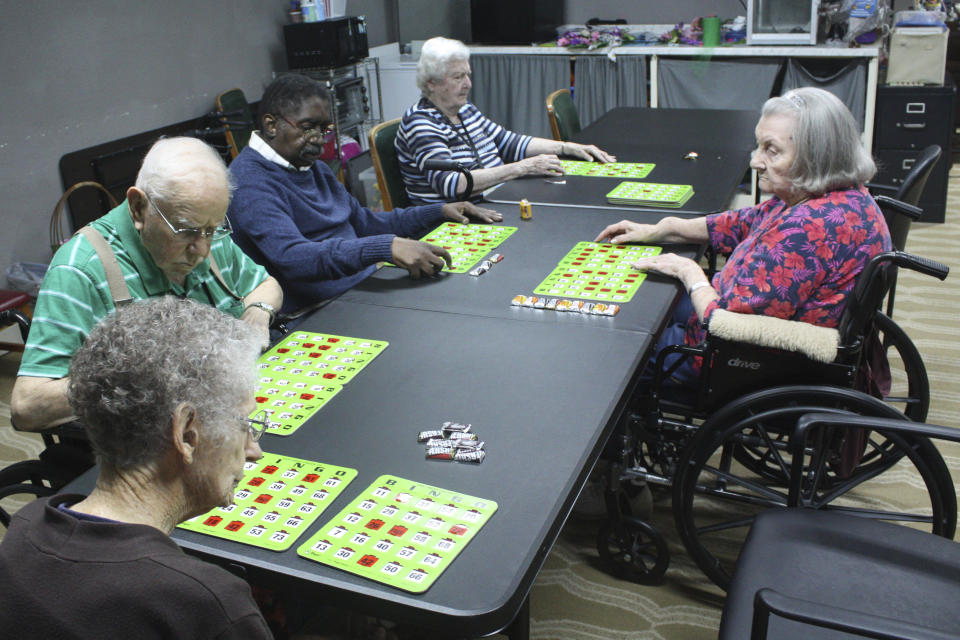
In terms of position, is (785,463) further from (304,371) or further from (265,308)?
(265,308)

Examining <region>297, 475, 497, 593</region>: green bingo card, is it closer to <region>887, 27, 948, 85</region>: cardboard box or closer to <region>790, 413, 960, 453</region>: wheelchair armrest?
<region>790, 413, 960, 453</region>: wheelchair armrest

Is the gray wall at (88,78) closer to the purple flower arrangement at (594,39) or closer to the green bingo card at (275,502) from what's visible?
the purple flower arrangement at (594,39)

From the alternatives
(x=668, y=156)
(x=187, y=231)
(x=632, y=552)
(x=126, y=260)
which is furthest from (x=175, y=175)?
(x=668, y=156)

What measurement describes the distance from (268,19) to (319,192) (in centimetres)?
355

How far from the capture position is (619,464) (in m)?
2.11

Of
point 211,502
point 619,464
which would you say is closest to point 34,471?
point 211,502

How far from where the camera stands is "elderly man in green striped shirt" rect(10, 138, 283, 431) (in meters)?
1.65

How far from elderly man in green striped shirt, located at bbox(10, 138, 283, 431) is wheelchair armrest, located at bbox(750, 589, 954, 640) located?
1.36 m

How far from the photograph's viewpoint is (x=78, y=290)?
5.62ft

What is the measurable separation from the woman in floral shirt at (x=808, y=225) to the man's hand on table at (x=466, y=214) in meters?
0.87

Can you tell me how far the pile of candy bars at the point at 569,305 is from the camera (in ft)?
6.66

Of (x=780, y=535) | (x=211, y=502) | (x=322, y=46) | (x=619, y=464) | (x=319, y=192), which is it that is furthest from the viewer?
(x=322, y=46)

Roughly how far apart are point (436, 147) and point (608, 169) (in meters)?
0.71

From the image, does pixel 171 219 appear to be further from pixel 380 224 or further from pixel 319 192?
pixel 380 224
